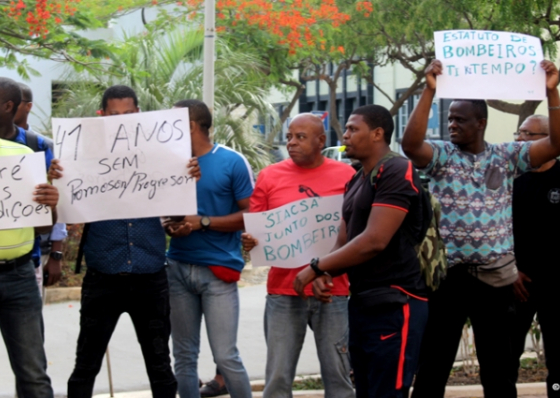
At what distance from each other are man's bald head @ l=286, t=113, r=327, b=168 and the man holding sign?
130 cm

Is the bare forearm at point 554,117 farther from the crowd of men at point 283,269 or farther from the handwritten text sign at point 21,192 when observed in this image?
the handwritten text sign at point 21,192

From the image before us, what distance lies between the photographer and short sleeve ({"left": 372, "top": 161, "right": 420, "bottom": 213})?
383 centimetres

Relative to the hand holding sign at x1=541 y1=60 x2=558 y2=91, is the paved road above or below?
below

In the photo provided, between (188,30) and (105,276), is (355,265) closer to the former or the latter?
(105,276)

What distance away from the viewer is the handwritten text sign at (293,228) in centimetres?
466

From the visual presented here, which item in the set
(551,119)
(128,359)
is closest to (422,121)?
(551,119)

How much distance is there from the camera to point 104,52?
8.90m

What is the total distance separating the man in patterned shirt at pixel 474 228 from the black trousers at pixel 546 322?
57 centimetres

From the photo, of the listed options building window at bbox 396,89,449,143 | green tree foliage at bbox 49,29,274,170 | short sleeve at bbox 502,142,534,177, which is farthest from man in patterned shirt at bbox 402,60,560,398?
building window at bbox 396,89,449,143

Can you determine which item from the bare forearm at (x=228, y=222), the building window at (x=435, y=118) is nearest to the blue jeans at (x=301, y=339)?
the bare forearm at (x=228, y=222)

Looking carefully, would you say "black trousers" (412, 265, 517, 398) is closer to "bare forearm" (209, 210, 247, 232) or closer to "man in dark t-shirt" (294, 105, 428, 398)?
"man in dark t-shirt" (294, 105, 428, 398)

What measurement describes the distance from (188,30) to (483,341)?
919cm

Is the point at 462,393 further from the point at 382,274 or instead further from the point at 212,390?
the point at 382,274

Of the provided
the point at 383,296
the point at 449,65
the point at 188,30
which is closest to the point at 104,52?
the point at 188,30
